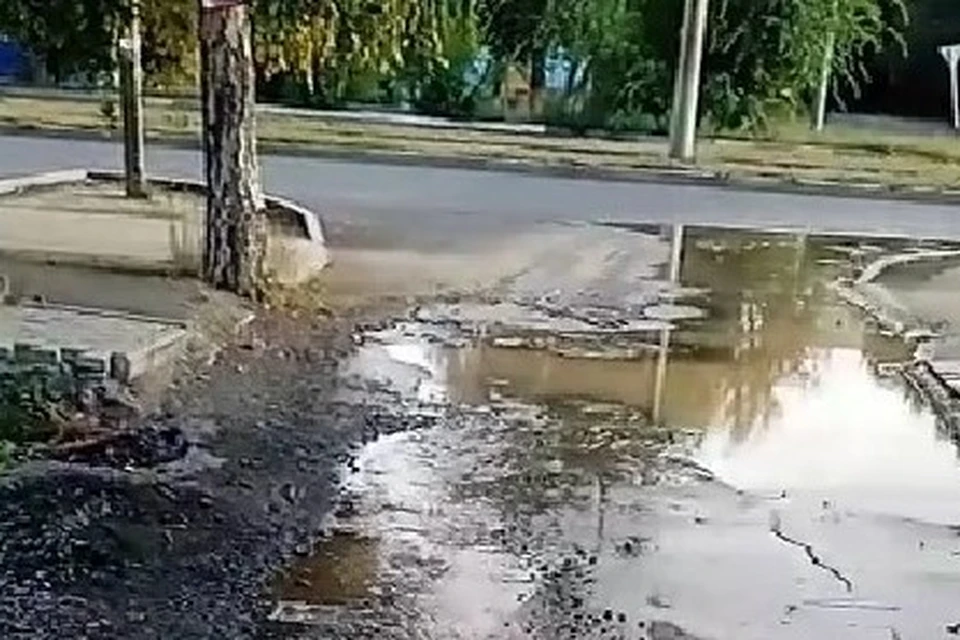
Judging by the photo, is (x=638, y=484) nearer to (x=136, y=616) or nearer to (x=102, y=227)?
(x=136, y=616)

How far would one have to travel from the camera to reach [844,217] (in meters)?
22.7

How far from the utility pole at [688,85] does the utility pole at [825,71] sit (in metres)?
2.53

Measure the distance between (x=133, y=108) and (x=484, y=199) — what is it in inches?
201

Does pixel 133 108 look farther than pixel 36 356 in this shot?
Yes

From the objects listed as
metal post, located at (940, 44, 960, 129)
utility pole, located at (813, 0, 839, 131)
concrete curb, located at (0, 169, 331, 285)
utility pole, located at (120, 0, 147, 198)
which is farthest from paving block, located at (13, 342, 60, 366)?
metal post, located at (940, 44, 960, 129)

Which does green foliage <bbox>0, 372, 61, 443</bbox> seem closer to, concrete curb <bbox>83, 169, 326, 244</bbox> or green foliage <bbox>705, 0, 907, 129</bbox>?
concrete curb <bbox>83, 169, 326, 244</bbox>

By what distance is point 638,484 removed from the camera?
9.26 meters

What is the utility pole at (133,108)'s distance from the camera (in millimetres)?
17606

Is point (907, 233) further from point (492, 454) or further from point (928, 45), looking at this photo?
point (928, 45)

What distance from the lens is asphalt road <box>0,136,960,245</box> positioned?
2089cm

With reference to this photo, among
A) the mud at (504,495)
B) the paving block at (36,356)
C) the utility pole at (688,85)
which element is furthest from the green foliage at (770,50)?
the paving block at (36,356)

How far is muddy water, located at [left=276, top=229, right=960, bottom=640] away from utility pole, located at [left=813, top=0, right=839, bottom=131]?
622 inches

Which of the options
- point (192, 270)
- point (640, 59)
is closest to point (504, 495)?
point (192, 270)

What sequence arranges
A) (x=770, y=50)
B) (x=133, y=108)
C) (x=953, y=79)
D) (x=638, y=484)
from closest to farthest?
(x=638, y=484), (x=133, y=108), (x=770, y=50), (x=953, y=79)
